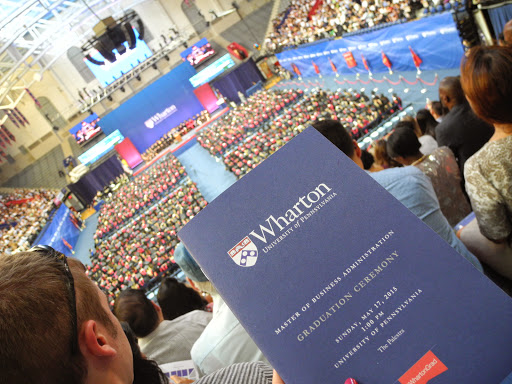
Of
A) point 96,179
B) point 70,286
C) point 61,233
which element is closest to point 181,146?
point 96,179

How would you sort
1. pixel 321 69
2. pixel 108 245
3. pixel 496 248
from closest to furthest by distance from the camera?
pixel 496 248
pixel 108 245
pixel 321 69

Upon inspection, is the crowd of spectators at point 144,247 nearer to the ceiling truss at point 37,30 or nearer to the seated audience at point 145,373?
the seated audience at point 145,373

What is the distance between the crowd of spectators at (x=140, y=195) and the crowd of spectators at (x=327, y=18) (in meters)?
8.00

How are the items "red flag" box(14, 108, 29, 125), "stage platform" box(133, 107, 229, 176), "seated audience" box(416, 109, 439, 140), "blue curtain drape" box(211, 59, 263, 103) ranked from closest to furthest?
1. "seated audience" box(416, 109, 439, 140)
2. "stage platform" box(133, 107, 229, 176)
3. "blue curtain drape" box(211, 59, 263, 103)
4. "red flag" box(14, 108, 29, 125)

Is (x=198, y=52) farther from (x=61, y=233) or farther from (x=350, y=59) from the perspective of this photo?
(x=61, y=233)

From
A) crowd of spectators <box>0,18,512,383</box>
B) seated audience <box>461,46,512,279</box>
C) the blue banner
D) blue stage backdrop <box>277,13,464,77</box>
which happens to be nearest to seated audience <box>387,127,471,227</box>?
crowd of spectators <box>0,18,512,383</box>

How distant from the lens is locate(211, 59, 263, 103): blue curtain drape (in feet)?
68.8

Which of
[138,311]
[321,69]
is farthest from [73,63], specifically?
[138,311]

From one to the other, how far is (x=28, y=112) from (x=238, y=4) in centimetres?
1552

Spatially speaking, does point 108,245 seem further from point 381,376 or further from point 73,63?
point 73,63

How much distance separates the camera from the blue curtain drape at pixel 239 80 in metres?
21.0

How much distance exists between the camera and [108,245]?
515 inches

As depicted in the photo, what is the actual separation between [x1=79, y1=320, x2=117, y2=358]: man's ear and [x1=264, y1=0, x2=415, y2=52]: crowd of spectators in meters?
9.91

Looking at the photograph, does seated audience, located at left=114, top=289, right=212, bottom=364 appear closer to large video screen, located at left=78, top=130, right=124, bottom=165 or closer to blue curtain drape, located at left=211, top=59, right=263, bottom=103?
blue curtain drape, located at left=211, top=59, right=263, bottom=103
